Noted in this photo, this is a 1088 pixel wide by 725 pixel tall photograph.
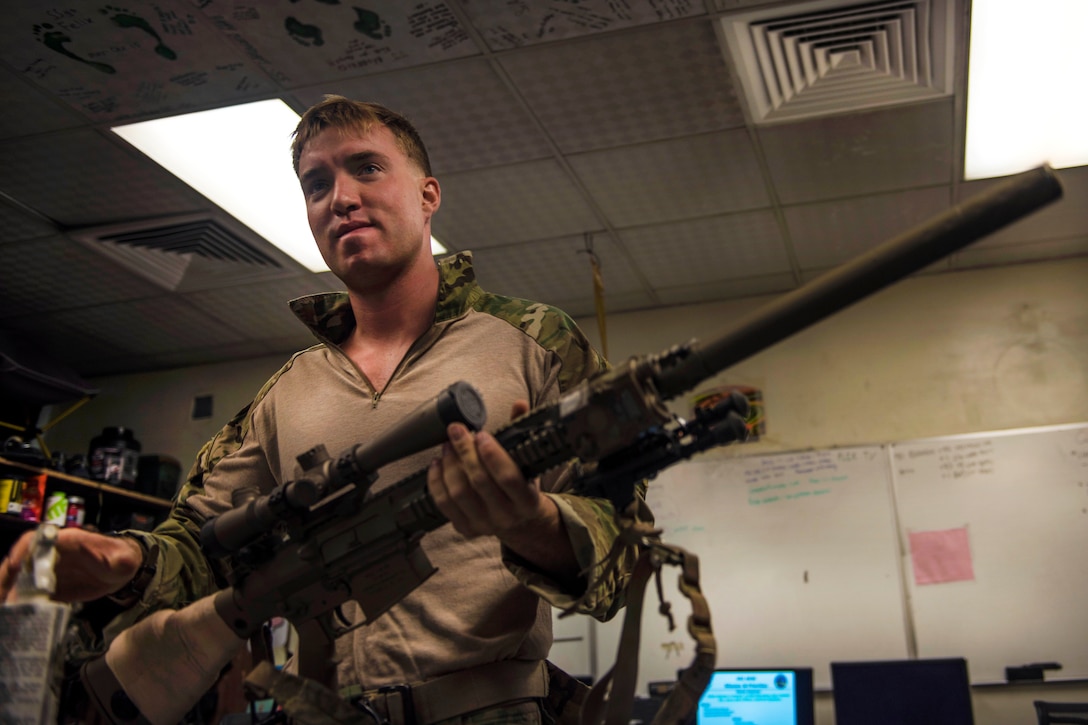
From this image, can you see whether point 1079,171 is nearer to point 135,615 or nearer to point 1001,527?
point 1001,527

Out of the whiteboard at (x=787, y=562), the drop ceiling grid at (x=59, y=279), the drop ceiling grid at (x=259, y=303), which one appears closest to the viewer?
the drop ceiling grid at (x=59, y=279)

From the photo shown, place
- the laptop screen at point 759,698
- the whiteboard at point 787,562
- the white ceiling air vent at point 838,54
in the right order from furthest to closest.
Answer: the whiteboard at point 787,562
the laptop screen at point 759,698
the white ceiling air vent at point 838,54

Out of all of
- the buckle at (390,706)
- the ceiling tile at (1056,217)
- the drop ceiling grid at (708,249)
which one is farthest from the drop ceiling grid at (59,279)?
the ceiling tile at (1056,217)

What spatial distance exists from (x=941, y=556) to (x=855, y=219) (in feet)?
5.10

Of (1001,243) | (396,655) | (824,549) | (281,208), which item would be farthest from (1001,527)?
(396,655)

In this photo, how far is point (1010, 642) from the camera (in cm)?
394

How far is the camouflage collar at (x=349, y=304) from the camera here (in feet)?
4.23

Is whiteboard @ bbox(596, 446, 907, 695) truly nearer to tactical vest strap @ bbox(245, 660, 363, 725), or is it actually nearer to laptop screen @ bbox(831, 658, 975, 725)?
laptop screen @ bbox(831, 658, 975, 725)

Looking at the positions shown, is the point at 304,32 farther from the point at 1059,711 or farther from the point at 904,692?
the point at 1059,711

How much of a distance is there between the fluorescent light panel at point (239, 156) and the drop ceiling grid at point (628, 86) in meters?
0.87

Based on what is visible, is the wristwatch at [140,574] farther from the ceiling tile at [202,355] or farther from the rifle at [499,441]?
the ceiling tile at [202,355]

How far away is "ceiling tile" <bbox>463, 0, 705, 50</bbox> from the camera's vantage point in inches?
103

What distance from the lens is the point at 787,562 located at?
4336mm

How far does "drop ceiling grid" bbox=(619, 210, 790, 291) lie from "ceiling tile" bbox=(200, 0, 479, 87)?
4.92 feet
